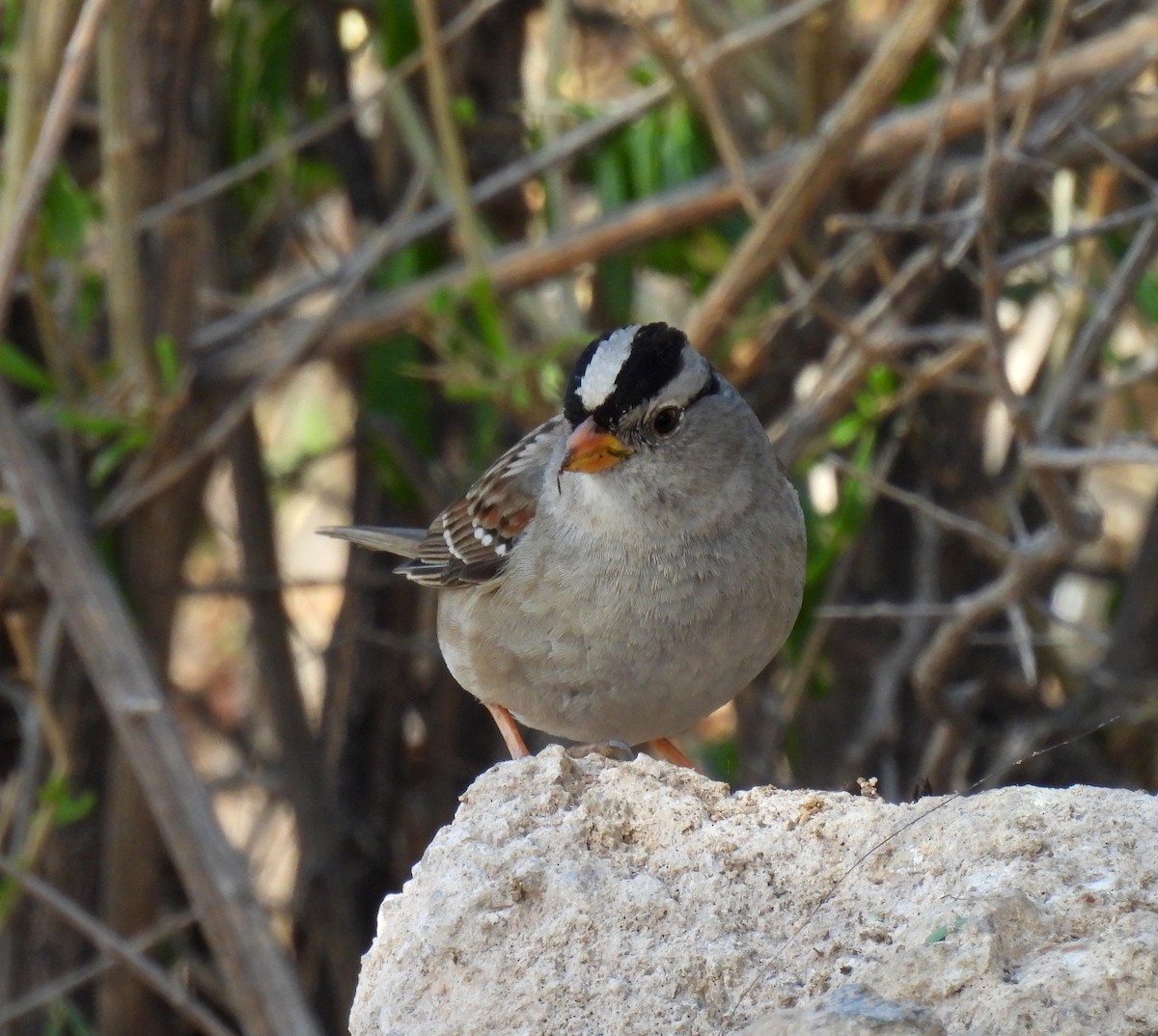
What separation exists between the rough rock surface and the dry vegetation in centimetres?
146

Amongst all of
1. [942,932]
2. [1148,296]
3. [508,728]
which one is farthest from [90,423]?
[942,932]

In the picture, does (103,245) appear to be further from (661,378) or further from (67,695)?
(661,378)

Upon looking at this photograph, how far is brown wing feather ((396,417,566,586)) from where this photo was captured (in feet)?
10.7

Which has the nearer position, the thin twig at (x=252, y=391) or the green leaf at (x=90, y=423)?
the green leaf at (x=90, y=423)

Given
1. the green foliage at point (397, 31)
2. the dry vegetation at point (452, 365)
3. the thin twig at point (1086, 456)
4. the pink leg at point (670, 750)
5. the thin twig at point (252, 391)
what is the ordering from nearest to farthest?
the thin twig at point (1086, 456) < the pink leg at point (670, 750) < the dry vegetation at point (452, 365) < the thin twig at point (252, 391) < the green foliage at point (397, 31)

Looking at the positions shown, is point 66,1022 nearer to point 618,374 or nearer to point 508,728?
point 508,728

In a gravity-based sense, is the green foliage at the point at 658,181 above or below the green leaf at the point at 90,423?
below

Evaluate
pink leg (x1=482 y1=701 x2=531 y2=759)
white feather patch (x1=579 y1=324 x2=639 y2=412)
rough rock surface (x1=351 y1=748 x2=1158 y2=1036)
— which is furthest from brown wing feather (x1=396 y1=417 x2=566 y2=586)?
rough rock surface (x1=351 y1=748 x2=1158 y2=1036)

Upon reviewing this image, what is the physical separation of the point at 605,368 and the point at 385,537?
1123 mm

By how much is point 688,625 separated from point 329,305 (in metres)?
1.70

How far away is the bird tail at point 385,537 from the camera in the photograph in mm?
3834

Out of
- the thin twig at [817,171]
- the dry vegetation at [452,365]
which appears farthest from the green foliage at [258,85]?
the thin twig at [817,171]

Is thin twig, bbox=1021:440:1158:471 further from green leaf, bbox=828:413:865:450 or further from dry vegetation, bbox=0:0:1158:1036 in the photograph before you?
green leaf, bbox=828:413:865:450

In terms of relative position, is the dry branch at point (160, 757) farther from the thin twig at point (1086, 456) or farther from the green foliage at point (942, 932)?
the green foliage at point (942, 932)
